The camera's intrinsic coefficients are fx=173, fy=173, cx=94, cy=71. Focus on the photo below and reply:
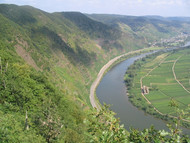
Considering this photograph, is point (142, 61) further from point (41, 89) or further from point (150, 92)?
point (41, 89)

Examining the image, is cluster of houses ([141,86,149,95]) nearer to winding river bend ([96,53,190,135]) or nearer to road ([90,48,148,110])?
winding river bend ([96,53,190,135])

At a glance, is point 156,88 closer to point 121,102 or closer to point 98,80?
point 121,102

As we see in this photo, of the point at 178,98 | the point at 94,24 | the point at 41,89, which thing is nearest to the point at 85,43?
the point at 94,24

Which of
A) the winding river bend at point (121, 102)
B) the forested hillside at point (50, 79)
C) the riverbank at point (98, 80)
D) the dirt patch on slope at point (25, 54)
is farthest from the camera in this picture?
the riverbank at point (98, 80)

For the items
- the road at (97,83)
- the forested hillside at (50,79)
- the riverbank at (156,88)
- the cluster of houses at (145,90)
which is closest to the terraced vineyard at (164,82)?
the riverbank at (156,88)

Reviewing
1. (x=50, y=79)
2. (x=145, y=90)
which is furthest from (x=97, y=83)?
(x=50, y=79)

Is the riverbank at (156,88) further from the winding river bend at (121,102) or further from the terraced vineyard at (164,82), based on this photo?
the winding river bend at (121,102)
